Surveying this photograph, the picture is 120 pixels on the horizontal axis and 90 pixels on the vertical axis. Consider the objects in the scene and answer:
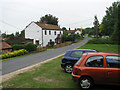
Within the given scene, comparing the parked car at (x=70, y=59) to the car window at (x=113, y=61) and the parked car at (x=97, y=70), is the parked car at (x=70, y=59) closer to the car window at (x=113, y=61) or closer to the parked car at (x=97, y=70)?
the parked car at (x=97, y=70)

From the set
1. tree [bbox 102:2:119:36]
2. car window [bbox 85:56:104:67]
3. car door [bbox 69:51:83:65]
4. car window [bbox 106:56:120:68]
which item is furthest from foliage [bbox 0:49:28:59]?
tree [bbox 102:2:119:36]

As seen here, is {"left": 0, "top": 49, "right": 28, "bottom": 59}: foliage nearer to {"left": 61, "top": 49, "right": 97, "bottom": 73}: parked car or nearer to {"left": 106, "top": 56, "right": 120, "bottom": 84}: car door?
{"left": 61, "top": 49, "right": 97, "bottom": 73}: parked car

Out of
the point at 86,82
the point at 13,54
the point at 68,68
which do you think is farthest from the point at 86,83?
the point at 13,54

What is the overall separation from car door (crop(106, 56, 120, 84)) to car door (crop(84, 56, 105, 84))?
7.6 inches

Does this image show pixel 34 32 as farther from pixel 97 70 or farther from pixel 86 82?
pixel 97 70

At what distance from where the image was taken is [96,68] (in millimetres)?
5566

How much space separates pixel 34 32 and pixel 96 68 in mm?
34331

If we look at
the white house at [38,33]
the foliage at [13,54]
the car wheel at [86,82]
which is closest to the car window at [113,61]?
the car wheel at [86,82]

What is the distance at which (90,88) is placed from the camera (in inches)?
224

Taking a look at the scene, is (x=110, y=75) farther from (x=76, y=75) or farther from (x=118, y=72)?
(x=76, y=75)

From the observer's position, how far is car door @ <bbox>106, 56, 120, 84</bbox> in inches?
210

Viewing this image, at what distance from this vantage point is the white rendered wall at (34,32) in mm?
37688

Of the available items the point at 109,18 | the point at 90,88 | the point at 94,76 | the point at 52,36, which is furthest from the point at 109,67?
the point at 109,18

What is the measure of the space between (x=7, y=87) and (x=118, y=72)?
15.9ft
